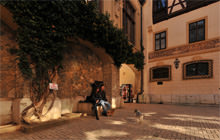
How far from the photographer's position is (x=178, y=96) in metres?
10.4

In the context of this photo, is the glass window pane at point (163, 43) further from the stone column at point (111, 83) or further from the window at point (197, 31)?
the stone column at point (111, 83)

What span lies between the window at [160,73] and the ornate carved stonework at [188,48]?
1.23m

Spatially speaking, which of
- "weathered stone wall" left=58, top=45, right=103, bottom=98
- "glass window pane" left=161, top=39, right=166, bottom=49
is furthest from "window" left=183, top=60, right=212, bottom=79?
"weathered stone wall" left=58, top=45, right=103, bottom=98

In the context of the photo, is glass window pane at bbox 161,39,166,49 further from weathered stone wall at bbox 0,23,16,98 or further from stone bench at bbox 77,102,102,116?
weathered stone wall at bbox 0,23,16,98

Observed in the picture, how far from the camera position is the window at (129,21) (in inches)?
390

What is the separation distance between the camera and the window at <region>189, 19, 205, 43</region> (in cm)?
991

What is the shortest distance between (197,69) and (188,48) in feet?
6.33

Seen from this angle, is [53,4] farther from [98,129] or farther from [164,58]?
[164,58]

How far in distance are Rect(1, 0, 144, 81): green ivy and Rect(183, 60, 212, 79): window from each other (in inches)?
347

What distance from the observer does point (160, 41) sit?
1202cm

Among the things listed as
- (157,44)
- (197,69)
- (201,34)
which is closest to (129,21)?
(157,44)

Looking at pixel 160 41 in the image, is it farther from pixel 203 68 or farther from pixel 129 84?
pixel 129 84

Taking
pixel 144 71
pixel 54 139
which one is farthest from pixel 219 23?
pixel 54 139

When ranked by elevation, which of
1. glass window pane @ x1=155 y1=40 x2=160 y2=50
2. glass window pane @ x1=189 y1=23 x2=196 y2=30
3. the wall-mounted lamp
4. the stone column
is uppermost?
glass window pane @ x1=189 y1=23 x2=196 y2=30
